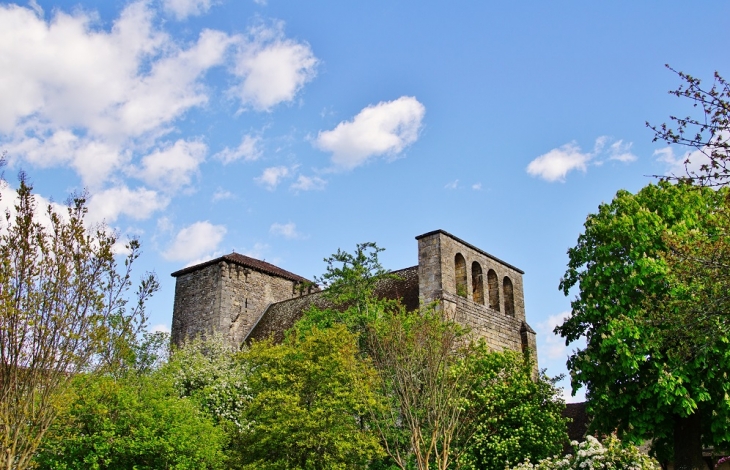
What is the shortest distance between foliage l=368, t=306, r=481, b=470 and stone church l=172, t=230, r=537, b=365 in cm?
273

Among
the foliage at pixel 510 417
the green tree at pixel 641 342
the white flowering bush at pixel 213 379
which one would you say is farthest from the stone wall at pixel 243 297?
the green tree at pixel 641 342

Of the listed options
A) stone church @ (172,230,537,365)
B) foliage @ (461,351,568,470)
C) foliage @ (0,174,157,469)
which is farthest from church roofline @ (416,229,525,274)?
foliage @ (0,174,157,469)

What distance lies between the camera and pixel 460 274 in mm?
25672

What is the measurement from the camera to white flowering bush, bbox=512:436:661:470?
14742 mm

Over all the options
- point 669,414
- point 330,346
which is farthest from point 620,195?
point 330,346

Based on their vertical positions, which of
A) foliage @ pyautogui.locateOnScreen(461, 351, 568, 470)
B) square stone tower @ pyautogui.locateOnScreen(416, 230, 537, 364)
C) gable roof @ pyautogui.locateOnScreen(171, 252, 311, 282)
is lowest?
foliage @ pyautogui.locateOnScreen(461, 351, 568, 470)

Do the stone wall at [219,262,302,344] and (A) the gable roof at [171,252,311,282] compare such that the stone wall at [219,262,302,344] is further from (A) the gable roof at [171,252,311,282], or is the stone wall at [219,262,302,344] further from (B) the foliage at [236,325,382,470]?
(B) the foliage at [236,325,382,470]

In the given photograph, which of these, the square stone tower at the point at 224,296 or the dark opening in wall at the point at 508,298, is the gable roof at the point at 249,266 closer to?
the square stone tower at the point at 224,296

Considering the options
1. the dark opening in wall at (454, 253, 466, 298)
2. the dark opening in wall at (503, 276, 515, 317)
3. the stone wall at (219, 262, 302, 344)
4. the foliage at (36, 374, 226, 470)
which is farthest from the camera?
the stone wall at (219, 262, 302, 344)

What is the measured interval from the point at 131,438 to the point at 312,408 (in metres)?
5.36

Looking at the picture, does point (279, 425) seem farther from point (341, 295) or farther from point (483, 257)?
point (483, 257)

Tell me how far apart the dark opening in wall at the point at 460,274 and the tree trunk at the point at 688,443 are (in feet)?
31.0

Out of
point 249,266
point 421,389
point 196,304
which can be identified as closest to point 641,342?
point 421,389

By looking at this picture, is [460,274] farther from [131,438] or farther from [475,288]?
[131,438]
